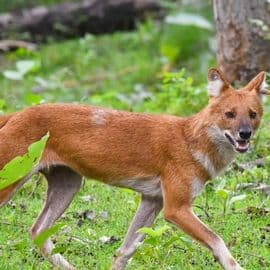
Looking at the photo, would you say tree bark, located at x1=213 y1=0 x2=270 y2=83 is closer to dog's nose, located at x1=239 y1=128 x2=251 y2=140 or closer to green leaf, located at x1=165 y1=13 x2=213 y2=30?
green leaf, located at x1=165 y1=13 x2=213 y2=30

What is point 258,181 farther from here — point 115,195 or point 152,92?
point 152,92

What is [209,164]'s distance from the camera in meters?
7.20

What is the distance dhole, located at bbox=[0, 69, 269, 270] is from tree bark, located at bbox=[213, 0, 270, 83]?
368cm

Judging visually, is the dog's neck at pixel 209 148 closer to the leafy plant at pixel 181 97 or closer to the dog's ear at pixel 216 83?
the dog's ear at pixel 216 83

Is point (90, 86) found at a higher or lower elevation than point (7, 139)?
lower

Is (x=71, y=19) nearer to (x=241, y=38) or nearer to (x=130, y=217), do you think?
(x=241, y=38)

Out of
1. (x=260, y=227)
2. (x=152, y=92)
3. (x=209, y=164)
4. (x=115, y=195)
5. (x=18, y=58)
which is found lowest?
(x=18, y=58)

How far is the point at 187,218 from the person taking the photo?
22.6 ft

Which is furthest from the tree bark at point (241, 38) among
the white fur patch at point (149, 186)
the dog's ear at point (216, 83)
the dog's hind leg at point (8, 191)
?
the dog's hind leg at point (8, 191)

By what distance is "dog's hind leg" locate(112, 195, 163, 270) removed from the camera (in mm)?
7176

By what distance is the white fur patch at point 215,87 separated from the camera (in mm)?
7305

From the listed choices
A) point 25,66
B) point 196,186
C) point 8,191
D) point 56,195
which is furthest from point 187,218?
point 25,66

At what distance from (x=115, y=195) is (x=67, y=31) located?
7288 mm

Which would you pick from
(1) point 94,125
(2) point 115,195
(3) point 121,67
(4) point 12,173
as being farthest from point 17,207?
(3) point 121,67
